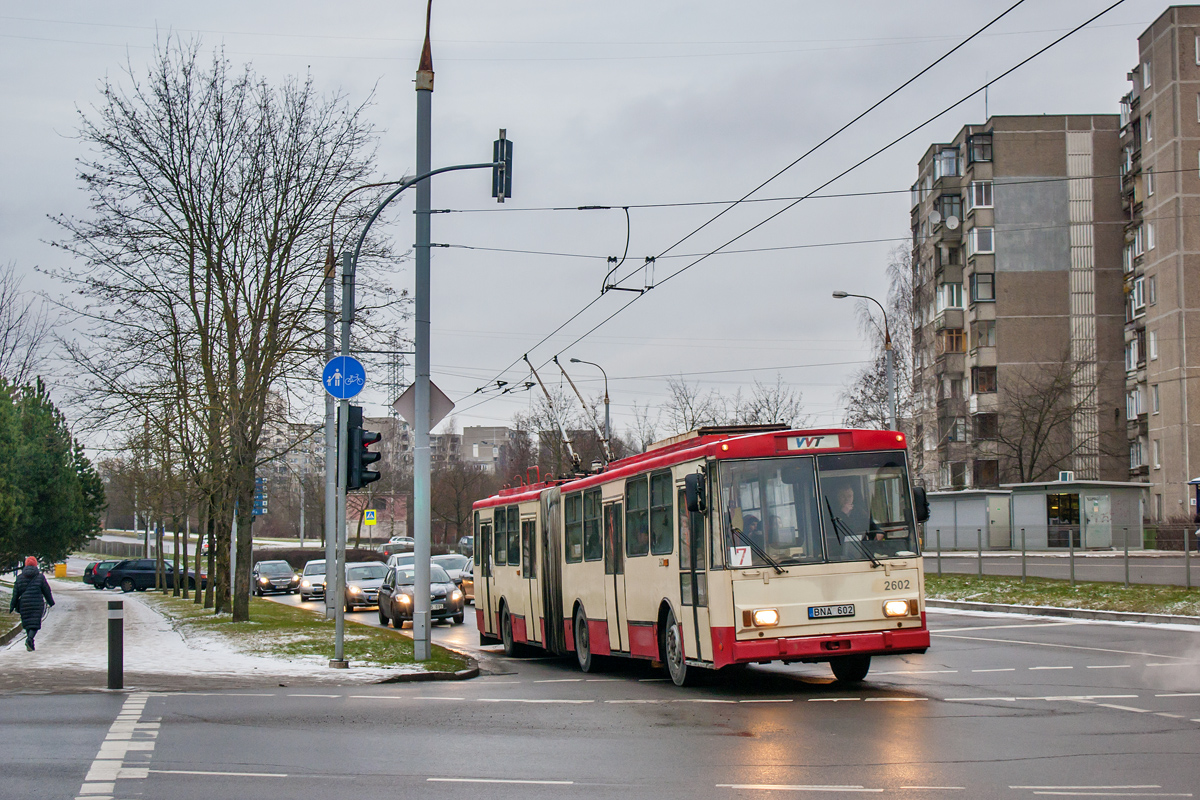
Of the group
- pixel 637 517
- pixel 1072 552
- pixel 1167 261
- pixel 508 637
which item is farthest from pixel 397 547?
pixel 637 517

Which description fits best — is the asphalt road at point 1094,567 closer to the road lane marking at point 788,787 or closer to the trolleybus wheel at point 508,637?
the trolleybus wheel at point 508,637

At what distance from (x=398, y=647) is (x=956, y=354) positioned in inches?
2112

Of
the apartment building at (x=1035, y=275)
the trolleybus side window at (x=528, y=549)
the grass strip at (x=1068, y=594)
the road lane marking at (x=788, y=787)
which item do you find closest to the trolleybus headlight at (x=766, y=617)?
the road lane marking at (x=788, y=787)

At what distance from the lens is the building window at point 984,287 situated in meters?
67.1

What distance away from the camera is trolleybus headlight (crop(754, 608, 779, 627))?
1307 centimetres

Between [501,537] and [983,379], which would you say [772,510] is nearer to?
[501,537]

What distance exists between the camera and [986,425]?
221ft

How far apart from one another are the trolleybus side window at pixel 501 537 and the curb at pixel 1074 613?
11601 millimetres

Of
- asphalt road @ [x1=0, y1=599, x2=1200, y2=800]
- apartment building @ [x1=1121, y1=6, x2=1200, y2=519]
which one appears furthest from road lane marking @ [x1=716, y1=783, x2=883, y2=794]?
apartment building @ [x1=1121, y1=6, x2=1200, y2=519]

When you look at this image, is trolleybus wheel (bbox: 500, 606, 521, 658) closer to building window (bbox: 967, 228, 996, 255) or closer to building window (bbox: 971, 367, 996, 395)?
building window (bbox: 971, 367, 996, 395)

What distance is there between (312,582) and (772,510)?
118 feet

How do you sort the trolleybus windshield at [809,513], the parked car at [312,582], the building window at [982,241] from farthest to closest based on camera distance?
the building window at [982,241], the parked car at [312,582], the trolleybus windshield at [809,513]

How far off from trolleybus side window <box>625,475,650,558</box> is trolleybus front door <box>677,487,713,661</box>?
1178 mm

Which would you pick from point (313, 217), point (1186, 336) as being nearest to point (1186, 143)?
point (1186, 336)
